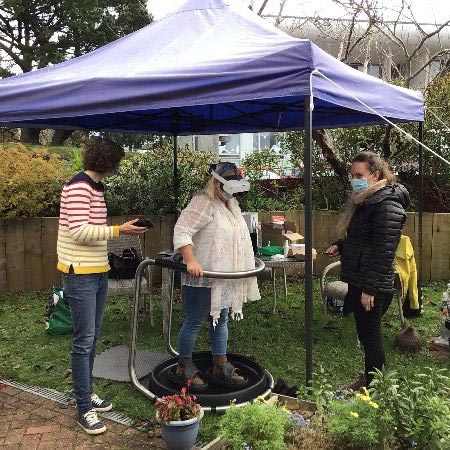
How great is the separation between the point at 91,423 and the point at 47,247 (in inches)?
155

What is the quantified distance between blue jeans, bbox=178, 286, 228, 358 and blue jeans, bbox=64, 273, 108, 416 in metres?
0.58

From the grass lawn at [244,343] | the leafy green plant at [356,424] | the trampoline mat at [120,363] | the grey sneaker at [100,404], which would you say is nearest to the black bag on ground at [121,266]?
the grass lawn at [244,343]

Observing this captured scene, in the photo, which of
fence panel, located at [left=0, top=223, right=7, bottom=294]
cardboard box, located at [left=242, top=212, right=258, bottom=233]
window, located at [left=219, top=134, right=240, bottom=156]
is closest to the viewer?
cardboard box, located at [left=242, top=212, right=258, bottom=233]

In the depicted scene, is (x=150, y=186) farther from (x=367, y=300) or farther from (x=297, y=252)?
(x=367, y=300)

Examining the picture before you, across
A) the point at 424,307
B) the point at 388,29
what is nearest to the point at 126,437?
the point at 424,307

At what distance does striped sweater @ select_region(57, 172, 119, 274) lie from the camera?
2.96m

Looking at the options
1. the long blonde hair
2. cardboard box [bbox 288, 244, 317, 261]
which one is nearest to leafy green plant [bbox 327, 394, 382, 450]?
the long blonde hair

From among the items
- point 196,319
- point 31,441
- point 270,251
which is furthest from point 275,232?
point 31,441

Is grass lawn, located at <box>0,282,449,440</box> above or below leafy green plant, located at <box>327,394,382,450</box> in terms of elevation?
below

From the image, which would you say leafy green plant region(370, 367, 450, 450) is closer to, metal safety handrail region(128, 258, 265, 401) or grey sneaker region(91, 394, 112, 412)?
metal safety handrail region(128, 258, 265, 401)

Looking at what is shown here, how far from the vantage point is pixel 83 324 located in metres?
3.08

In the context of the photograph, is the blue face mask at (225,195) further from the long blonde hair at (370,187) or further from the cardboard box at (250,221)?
the cardboard box at (250,221)

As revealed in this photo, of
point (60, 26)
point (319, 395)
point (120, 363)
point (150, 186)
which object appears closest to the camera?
point (319, 395)

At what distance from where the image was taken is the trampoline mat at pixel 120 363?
159 inches
